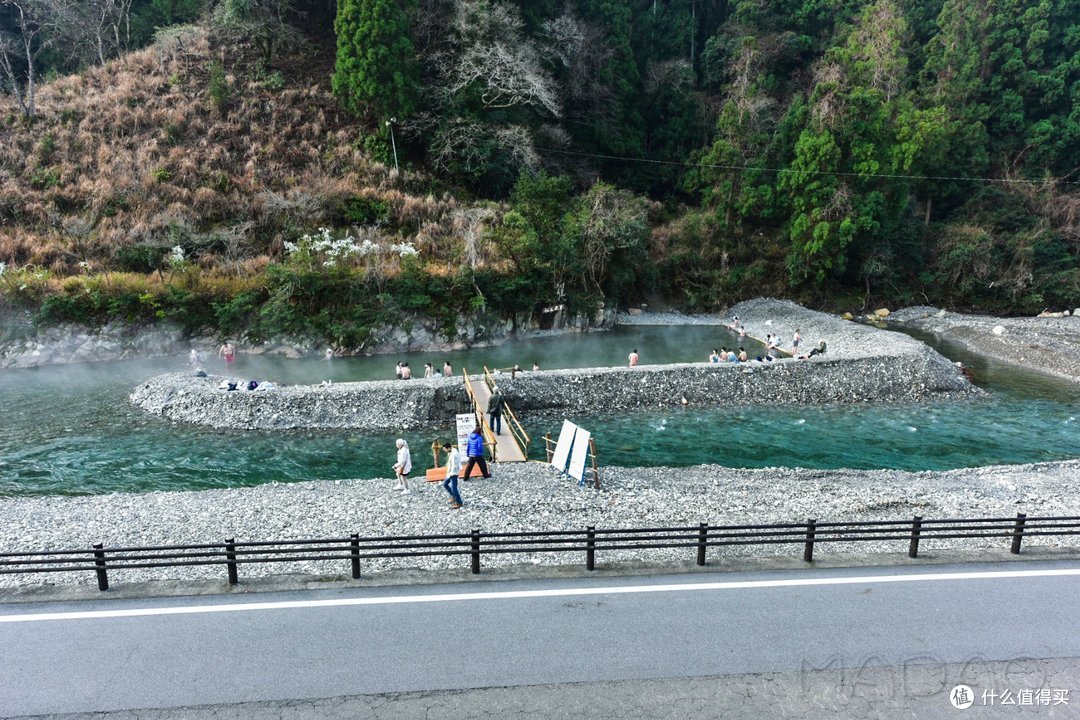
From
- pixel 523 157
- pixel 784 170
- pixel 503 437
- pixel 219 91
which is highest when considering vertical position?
pixel 219 91

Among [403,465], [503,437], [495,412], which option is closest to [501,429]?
[503,437]

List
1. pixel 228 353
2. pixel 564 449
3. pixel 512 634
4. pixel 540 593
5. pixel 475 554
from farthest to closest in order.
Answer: pixel 228 353 → pixel 564 449 → pixel 475 554 → pixel 540 593 → pixel 512 634

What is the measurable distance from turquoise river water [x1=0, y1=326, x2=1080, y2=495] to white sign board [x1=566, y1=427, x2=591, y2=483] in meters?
3.50

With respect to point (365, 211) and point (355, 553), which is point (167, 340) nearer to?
point (365, 211)

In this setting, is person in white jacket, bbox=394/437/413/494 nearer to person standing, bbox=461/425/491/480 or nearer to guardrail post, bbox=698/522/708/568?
person standing, bbox=461/425/491/480

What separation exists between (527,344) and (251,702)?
27.5 m

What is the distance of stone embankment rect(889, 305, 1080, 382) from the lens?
28953 millimetres

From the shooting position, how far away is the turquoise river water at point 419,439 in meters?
16.8

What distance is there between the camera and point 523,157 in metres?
42.0

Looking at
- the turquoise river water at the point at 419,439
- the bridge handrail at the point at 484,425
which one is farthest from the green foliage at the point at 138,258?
the bridge handrail at the point at 484,425

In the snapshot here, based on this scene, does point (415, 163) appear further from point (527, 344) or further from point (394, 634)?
point (394, 634)

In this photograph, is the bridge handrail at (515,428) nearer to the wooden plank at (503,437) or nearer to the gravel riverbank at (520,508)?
the wooden plank at (503,437)

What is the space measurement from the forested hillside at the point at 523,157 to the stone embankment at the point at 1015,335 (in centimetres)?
376

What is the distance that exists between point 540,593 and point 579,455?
6124 millimetres
